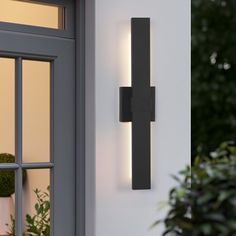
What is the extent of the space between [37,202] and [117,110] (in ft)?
1.92

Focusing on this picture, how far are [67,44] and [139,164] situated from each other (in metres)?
0.68

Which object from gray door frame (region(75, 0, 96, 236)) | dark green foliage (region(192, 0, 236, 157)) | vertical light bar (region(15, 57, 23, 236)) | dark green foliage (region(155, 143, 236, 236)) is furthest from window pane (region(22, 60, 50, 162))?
dark green foliage (region(192, 0, 236, 157))

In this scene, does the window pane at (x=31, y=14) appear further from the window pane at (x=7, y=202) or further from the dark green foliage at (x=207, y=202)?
the dark green foliage at (x=207, y=202)

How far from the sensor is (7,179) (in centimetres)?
335

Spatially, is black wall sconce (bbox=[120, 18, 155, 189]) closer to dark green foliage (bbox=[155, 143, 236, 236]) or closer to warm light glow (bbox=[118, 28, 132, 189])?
warm light glow (bbox=[118, 28, 132, 189])

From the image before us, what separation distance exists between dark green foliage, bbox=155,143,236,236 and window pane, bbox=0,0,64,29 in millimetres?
1610

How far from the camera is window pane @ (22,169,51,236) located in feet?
11.1

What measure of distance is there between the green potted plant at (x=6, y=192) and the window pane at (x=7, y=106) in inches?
1.5

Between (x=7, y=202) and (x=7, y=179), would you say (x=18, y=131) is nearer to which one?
(x=7, y=179)

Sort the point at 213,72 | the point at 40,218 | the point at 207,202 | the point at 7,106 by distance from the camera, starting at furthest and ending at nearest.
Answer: the point at 213,72, the point at 40,218, the point at 7,106, the point at 207,202

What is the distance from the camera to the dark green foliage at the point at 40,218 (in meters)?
3.41

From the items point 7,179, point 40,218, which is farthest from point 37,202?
point 7,179

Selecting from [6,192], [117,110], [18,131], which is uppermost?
[117,110]

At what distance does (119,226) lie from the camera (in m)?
3.50
